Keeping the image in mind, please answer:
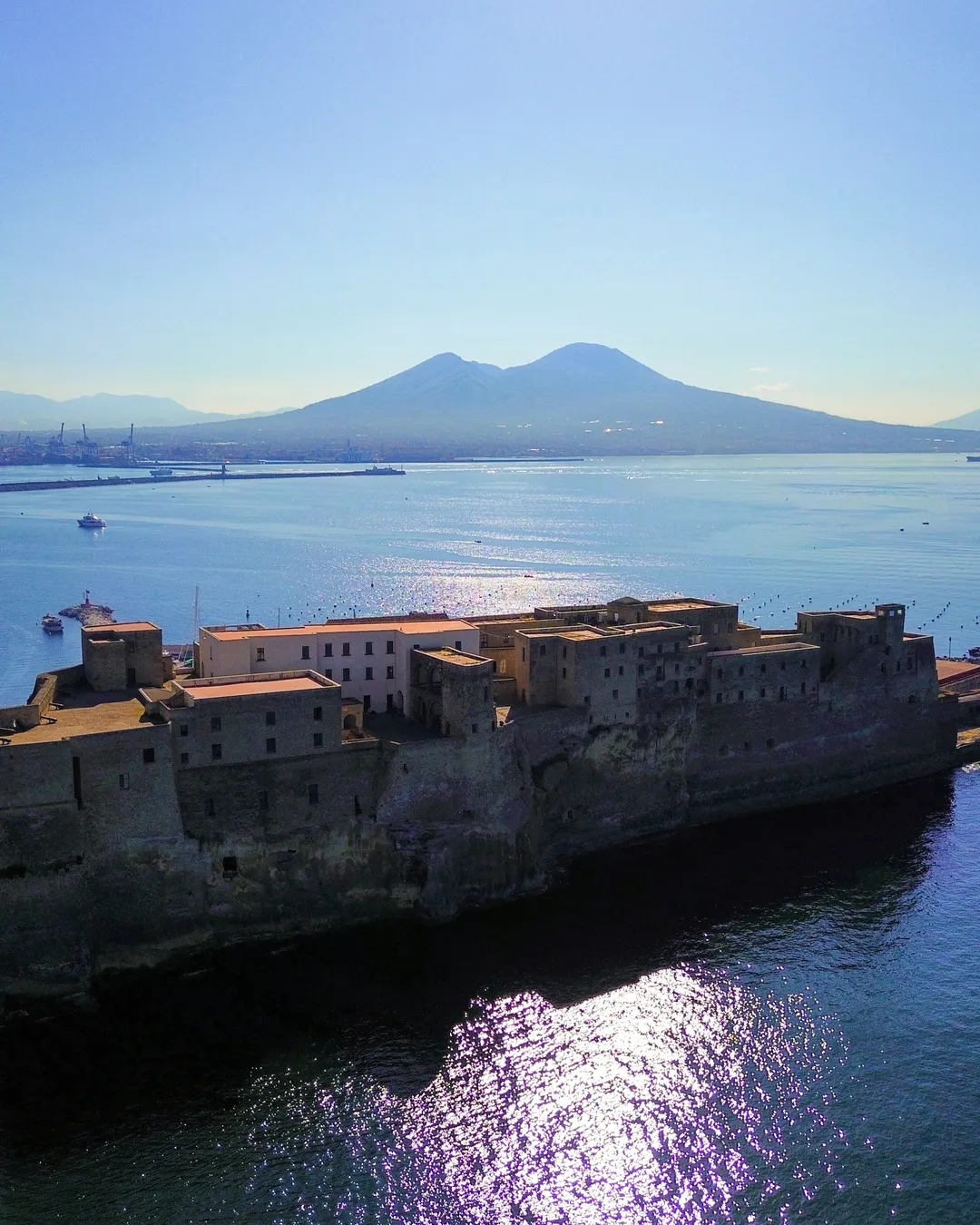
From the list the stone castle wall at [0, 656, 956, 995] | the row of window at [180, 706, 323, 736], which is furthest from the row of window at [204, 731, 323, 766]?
the row of window at [180, 706, 323, 736]

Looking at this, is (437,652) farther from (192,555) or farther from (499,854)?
(192,555)

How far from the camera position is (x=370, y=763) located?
32.0 m

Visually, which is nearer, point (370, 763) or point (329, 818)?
point (329, 818)

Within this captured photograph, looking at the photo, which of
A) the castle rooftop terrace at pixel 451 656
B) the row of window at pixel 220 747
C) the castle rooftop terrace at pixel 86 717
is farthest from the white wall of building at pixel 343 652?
the row of window at pixel 220 747

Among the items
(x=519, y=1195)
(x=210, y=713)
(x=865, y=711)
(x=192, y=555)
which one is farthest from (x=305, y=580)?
(x=519, y=1195)

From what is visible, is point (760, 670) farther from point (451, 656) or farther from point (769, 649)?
point (451, 656)

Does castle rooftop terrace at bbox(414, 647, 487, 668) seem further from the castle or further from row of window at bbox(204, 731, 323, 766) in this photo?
row of window at bbox(204, 731, 323, 766)

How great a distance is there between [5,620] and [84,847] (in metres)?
59.5

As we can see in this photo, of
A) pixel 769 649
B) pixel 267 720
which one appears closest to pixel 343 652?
pixel 267 720

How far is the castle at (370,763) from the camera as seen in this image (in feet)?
92.1

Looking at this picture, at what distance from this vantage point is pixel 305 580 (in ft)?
336

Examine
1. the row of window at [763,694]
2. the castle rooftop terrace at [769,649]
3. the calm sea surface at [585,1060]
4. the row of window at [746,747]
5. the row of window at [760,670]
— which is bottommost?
the calm sea surface at [585,1060]

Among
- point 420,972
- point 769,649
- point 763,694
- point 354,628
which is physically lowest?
point 420,972

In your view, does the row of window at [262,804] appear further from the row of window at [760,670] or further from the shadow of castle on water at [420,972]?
the row of window at [760,670]
